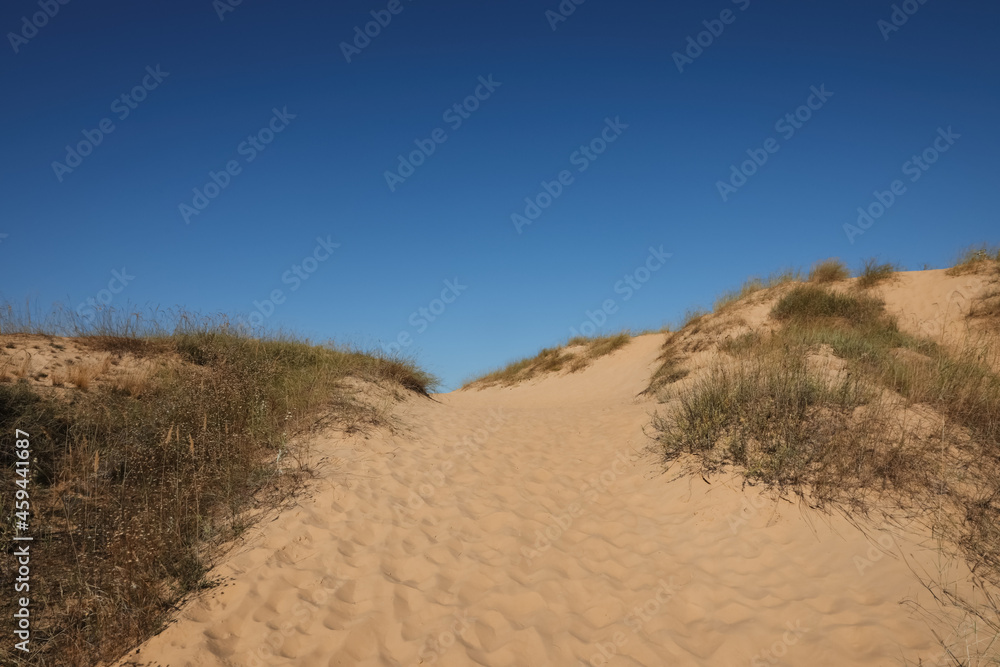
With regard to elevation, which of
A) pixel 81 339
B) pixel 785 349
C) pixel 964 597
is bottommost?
pixel 964 597

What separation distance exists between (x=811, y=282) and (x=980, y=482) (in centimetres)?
1122

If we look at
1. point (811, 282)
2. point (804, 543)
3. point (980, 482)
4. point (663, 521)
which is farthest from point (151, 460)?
point (811, 282)

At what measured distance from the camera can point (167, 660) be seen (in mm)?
3174

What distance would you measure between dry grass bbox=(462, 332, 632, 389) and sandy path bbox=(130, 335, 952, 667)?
14211 millimetres

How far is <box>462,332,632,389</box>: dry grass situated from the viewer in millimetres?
20406

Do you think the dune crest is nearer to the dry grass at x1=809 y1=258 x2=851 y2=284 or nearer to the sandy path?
the sandy path

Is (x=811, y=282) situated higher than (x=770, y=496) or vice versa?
(x=811, y=282)

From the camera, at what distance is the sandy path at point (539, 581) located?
3.39 meters

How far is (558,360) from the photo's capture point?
2180 centimetres

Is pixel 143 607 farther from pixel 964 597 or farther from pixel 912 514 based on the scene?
pixel 912 514

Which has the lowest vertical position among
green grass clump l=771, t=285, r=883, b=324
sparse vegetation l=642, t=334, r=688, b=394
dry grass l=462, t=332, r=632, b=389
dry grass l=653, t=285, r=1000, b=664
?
dry grass l=653, t=285, r=1000, b=664
